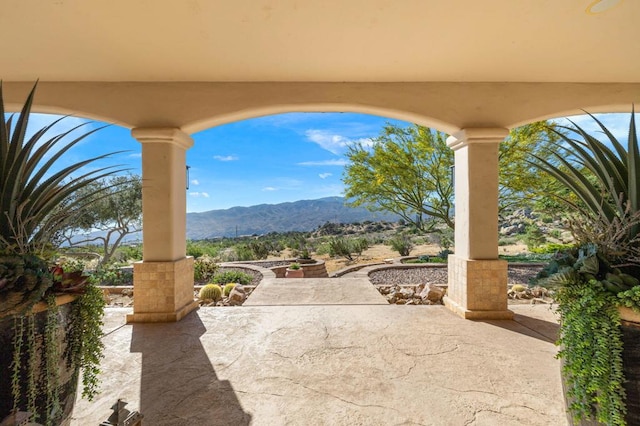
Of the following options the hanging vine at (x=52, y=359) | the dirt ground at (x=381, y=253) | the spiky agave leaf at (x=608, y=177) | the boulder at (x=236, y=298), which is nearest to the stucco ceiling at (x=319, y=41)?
the spiky agave leaf at (x=608, y=177)

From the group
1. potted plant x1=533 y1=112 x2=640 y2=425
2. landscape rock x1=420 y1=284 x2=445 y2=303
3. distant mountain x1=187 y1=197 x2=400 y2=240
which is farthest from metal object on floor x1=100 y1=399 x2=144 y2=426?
distant mountain x1=187 y1=197 x2=400 y2=240

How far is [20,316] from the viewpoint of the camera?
4.11 ft

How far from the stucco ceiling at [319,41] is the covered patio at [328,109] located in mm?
20

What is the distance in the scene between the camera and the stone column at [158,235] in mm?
3830

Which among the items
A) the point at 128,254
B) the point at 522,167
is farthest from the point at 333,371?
the point at 128,254

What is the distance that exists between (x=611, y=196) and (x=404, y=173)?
870 cm

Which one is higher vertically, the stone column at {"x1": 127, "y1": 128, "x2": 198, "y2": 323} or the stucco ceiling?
the stucco ceiling

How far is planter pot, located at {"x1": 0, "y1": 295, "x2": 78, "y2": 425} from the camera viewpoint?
1.23m

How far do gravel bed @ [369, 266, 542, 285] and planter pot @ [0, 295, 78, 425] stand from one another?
19.0 feet

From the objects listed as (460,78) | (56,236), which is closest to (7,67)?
(56,236)

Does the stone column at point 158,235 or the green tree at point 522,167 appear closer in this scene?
the stone column at point 158,235

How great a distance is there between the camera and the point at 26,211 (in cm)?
150

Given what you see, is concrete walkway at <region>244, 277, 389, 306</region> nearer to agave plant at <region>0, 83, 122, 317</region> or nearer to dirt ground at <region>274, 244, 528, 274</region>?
agave plant at <region>0, 83, 122, 317</region>

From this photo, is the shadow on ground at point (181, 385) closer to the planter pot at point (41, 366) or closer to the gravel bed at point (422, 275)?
the planter pot at point (41, 366)
